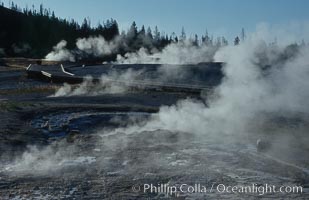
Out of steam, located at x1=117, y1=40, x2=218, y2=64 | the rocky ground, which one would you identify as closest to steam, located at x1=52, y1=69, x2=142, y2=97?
the rocky ground

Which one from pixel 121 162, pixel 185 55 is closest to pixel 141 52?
pixel 185 55

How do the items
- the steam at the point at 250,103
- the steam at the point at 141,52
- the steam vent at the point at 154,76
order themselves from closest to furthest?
the steam at the point at 250,103, the steam vent at the point at 154,76, the steam at the point at 141,52

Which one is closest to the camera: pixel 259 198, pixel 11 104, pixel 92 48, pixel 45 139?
pixel 259 198

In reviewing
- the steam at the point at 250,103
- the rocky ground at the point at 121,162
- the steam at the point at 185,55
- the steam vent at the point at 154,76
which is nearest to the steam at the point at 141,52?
the steam at the point at 185,55

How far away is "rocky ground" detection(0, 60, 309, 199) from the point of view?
760 cm

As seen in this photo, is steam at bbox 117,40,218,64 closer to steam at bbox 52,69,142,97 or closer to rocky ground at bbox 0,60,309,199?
steam at bbox 52,69,142,97

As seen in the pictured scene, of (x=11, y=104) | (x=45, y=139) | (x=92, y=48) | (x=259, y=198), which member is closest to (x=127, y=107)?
(x=11, y=104)

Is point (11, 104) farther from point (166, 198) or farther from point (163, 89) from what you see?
point (166, 198)

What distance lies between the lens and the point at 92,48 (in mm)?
85250

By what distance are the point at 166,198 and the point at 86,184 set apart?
5.33 ft

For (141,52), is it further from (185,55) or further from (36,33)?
(36,33)

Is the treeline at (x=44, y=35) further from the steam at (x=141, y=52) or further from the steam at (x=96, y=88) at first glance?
the steam at (x=96, y=88)

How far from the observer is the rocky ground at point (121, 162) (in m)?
7.60

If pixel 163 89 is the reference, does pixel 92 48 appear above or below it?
above
